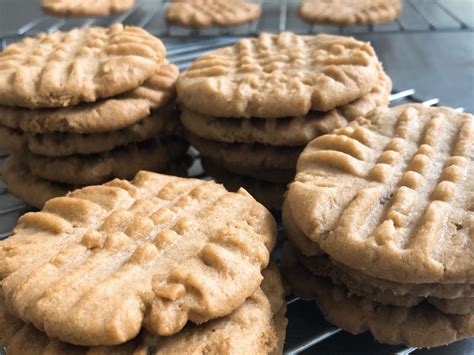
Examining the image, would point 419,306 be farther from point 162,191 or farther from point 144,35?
point 144,35

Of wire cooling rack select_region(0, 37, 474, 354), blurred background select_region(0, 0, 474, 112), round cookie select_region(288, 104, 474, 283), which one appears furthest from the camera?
blurred background select_region(0, 0, 474, 112)

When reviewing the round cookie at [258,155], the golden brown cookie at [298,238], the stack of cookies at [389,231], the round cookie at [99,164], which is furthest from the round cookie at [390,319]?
the round cookie at [99,164]

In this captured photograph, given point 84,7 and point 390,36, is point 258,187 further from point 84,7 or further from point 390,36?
point 390,36

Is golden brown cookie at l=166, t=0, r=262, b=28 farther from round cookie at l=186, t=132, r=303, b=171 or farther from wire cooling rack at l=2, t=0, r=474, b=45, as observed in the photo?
round cookie at l=186, t=132, r=303, b=171

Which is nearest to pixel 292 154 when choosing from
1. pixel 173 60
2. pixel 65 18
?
pixel 173 60

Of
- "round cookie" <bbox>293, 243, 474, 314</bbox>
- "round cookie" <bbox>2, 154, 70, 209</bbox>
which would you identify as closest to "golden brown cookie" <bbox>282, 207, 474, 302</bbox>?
"round cookie" <bbox>293, 243, 474, 314</bbox>

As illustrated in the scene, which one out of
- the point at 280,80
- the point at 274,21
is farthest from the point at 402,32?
the point at 280,80

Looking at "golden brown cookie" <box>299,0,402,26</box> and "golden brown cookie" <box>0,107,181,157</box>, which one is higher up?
"golden brown cookie" <box>0,107,181,157</box>
